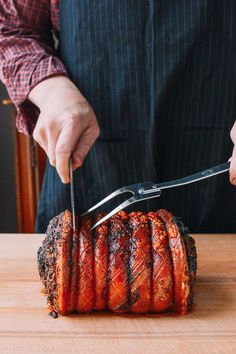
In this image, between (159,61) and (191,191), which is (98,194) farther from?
(159,61)

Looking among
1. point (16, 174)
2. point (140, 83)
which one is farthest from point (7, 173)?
point (140, 83)

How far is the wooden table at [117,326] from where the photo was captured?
1.19 m

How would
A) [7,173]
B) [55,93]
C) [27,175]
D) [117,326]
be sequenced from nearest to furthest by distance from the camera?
[117,326], [55,93], [27,175], [7,173]

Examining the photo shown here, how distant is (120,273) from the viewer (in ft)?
4.24

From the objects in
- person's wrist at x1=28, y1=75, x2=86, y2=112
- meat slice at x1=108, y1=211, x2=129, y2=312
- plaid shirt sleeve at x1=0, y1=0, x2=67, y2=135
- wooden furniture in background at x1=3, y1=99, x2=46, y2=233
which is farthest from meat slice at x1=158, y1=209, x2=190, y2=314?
wooden furniture in background at x1=3, y1=99, x2=46, y2=233

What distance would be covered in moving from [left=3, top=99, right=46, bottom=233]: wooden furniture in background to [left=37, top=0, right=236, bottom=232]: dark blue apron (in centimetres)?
119

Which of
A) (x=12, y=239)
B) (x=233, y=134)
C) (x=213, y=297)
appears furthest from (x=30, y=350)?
(x=233, y=134)

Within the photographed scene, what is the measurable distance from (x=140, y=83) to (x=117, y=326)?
2.59 feet

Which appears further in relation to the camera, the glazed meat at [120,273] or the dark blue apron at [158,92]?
the dark blue apron at [158,92]

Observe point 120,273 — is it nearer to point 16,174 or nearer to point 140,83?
point 140,83

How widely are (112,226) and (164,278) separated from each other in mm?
179

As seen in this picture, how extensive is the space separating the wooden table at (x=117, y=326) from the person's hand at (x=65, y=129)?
0.32 metres

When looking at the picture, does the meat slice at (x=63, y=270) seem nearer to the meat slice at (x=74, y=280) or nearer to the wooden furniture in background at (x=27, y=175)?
the meat slice at (x=74, y=280)

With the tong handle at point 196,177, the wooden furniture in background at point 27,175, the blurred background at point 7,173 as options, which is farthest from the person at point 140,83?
the blurred background at point 7,173
